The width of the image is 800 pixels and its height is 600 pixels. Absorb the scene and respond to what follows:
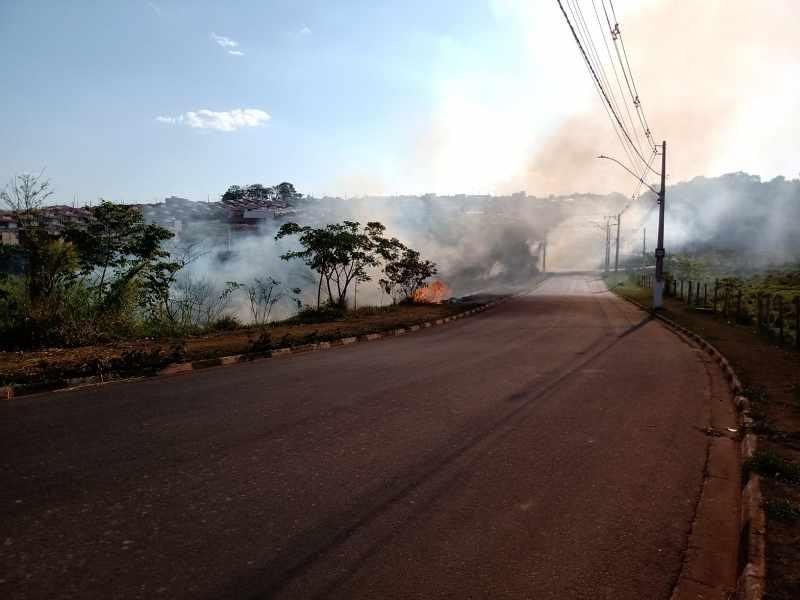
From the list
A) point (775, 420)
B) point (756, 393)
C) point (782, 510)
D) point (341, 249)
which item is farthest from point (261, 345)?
point (341, 249)

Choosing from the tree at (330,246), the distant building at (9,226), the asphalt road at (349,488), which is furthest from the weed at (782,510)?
the tree at (330,246)

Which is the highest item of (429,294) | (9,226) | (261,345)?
(9,226)

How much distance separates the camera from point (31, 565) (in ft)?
9.70

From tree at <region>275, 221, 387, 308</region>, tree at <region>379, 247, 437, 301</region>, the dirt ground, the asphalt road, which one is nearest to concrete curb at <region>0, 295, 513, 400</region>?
the dirt ground

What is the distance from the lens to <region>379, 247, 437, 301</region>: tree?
27688 mm

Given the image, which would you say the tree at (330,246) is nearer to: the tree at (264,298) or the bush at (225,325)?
the tree at (264,298)

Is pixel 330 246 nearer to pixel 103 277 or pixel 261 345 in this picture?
pixel 103 277

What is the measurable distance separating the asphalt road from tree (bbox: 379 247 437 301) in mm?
19628

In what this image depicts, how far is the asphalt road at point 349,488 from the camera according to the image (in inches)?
116

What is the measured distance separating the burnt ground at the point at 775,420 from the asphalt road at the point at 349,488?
1.65 feet

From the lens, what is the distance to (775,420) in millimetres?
6312

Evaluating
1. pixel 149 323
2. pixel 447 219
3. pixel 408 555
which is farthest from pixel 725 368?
pixel 447 219

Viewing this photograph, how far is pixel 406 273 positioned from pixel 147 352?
1848 cm

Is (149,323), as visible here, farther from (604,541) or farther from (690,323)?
(690,323)
